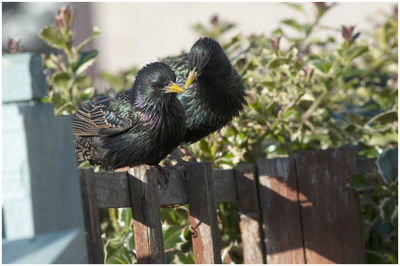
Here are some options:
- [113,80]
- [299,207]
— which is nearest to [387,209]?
[299,207]

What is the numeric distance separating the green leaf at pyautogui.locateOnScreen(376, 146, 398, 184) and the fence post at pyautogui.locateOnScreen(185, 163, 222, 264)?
2.82 feet

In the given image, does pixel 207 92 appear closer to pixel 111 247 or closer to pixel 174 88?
pixel 174 88

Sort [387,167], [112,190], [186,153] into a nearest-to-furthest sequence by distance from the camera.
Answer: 1. [112,190]
2. [387,167]
3. [186,153]

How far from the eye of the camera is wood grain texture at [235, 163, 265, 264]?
9.84 ft

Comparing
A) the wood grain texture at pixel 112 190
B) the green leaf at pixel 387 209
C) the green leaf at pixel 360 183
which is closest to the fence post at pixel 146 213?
the wood grain texture at pixel 112 190

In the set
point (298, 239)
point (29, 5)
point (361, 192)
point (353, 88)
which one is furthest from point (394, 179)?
point (29, 5)

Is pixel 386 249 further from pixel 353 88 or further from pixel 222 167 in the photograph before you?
pixel 353 88

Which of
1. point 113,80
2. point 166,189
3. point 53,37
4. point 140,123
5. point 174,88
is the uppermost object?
point 53,37

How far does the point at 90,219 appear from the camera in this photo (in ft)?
5.79

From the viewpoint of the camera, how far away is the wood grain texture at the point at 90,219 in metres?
1.75

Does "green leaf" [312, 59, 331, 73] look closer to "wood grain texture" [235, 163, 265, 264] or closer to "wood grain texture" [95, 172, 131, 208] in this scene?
"wood grain texture" [235, 163, 265, 264]

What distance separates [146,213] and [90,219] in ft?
1.36

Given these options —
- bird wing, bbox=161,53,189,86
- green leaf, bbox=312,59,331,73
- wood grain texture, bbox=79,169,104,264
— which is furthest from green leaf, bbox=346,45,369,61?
wood grain texture, bbox=79,169,104,264

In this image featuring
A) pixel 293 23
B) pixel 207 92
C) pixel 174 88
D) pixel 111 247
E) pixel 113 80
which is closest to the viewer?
pixel 174 88
